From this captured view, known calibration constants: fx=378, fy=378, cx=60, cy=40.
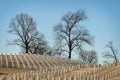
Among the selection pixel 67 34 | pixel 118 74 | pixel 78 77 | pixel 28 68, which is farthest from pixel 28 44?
pixel 78 77

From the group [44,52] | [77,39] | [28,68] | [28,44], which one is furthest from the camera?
[44,52]

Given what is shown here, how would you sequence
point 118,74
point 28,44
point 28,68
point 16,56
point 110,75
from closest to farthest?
1. point 110,75
2. point 118,74
3. point 28,68
4. point 16,56
5. point 28,44

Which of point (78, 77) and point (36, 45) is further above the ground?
point (36, 45)

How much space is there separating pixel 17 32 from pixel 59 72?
1428 inches

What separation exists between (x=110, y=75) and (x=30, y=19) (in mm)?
47072

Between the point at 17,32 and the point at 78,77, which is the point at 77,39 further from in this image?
the point at 78,77

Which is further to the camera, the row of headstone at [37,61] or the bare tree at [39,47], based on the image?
the bare tree at [39,47]

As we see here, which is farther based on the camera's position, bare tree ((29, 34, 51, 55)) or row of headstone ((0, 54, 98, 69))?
bare tree ((29, 34, 51, 55))

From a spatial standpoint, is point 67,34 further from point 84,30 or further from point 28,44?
point 28,44

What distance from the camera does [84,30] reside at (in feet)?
233

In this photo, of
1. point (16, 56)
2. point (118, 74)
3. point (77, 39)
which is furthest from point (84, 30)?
point (118, 74)

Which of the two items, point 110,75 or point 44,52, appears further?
point 44,52

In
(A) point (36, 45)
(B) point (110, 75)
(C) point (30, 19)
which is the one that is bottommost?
(B) point (110, 75)

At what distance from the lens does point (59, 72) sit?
4025cm
